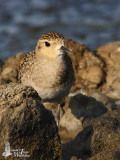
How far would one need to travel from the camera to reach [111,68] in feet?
34.0

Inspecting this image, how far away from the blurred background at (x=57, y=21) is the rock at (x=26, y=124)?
28.4ft

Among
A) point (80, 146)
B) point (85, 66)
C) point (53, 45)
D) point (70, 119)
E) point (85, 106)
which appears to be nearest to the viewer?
point (80, 146)

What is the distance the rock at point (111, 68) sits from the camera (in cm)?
977

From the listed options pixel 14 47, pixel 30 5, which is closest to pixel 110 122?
pixel 14 47

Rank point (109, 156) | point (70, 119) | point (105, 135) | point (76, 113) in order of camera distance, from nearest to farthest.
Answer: point (109, 156) < point (105, 135) < point (70, 119) < point (76, 113)

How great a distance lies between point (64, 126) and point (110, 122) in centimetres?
162

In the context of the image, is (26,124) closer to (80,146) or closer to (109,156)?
(109,156)

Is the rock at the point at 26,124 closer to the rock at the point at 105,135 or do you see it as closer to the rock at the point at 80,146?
the rock at the point at 105,135

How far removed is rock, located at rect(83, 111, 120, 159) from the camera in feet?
20.0

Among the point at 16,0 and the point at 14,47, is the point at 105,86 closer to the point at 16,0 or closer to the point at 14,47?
the point at 14,47

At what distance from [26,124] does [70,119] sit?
2.58m

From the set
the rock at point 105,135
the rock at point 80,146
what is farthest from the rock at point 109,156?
the rock at point 80,146

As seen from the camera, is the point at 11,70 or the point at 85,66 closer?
the point at 11,70

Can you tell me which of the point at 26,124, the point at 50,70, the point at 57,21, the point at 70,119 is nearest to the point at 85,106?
the point at 70,119
